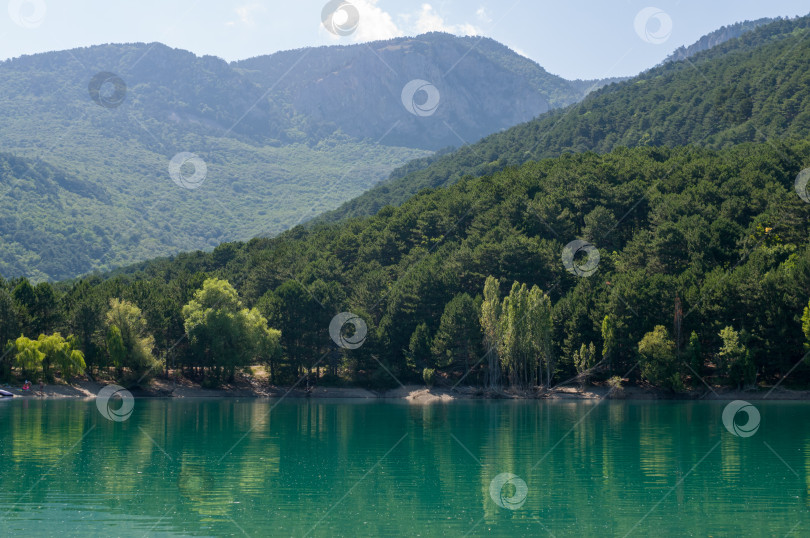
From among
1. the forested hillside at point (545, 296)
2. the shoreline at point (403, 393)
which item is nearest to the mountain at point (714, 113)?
the forested hillside at point (545, 296)

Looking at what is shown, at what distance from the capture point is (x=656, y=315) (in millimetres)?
86562

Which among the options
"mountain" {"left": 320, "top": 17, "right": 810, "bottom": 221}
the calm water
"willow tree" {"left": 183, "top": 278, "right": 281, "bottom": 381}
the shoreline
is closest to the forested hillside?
"willow tree" {"left": 183, "top": 278, "right": 281, "bottom": 381}

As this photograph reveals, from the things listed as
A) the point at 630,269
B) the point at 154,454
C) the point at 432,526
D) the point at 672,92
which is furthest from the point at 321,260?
the point at 672,92

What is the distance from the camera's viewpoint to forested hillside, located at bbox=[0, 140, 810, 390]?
83.5 m

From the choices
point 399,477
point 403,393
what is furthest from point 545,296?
point 399,477

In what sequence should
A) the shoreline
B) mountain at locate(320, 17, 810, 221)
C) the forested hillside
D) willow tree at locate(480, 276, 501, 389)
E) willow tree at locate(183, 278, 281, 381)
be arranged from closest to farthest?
1. the shoreline
2. the forested hillside
3. willow tree at locate(480, 276, 501, 389)
4. willow tree at locate(183, 278, 281, 381)
5. mountain at locate(320, 17, 810, 221)

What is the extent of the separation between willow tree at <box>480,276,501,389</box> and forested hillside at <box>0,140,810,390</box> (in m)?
0.26

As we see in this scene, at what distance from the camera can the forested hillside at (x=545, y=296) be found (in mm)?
83500

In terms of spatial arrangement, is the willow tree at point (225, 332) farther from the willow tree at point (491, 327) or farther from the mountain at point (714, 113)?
the mountain at point (714, 113)

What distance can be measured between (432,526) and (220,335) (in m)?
72.6

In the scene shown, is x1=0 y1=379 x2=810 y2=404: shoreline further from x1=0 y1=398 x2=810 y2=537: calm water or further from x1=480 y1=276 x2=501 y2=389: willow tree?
x1=0 y1=398 x2=810 y2=537: calm water

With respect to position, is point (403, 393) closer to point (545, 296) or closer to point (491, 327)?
point (491, 327)

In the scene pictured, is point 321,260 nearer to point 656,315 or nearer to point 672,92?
point 656,315

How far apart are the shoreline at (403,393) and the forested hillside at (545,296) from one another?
64.5 inches
